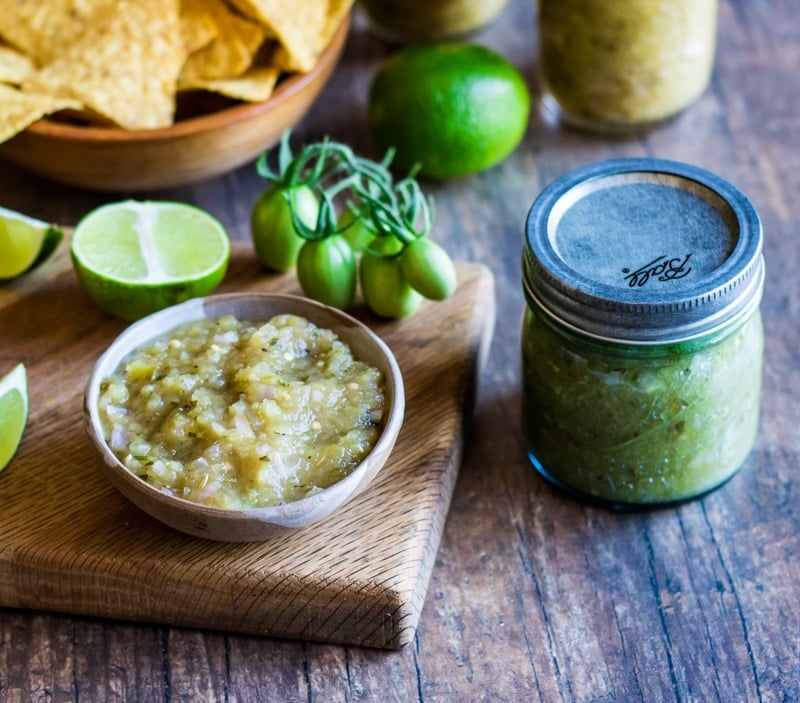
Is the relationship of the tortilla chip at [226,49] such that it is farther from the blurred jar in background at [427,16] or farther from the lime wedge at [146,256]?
the blurred jar in background at [427,16]

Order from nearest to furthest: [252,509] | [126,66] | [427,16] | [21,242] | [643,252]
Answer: [252,509]
[643,252]
[21,242]
[126,66]
[427,16]

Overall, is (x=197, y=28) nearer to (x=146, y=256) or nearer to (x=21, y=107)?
(x=21, y=107)

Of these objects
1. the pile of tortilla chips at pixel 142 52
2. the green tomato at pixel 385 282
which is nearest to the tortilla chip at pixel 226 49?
the pile of tortilla chips at pixel 142 52

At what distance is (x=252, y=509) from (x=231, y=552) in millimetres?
144

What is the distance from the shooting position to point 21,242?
2.07m

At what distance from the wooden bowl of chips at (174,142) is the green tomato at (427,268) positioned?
1.66ft

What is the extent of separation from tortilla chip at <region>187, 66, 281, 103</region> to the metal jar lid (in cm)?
70

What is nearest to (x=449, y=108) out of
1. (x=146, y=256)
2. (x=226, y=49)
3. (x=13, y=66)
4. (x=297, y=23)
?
(x=297, y=23)

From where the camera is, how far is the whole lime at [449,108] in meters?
2.34

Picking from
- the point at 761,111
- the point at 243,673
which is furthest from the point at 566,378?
the point at 761,111

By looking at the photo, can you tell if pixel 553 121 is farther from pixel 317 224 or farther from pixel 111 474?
pixel 111 474

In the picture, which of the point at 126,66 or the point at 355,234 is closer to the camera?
the point at 355,234

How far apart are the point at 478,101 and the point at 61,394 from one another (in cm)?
96

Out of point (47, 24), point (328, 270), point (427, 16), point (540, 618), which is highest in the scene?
point (47, 24)
